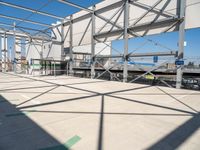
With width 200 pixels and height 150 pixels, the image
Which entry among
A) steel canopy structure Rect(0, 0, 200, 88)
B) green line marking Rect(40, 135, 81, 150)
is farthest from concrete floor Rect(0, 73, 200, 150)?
steel canopy structure Rect(0, 0, 200, 88)

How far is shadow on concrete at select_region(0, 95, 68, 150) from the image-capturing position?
2.20m

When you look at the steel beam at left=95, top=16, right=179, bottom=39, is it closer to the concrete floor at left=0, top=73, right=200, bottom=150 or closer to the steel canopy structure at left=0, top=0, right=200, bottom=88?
the steel canopy structure at left=0, top=0, right=200, bottom=88

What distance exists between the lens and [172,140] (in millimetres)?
2398

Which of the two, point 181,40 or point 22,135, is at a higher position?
point 181,40

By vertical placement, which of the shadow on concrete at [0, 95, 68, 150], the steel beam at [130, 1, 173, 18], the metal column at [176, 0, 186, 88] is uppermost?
the steel beam at [130, 1, 173, 18]

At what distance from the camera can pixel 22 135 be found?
2.52 metres

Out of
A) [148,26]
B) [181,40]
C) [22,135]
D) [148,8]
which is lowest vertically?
[22,135]

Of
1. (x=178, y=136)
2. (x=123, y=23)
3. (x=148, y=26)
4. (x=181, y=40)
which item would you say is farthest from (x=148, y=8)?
(x=178, y=136)

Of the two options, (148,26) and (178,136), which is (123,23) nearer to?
(148,26)

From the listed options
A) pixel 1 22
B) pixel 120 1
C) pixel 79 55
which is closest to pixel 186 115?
pixel 120 1

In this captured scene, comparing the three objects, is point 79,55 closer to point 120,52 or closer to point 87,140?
point 120,52

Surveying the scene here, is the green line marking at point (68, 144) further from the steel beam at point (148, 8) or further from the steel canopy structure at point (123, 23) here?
the steel beam at point (148, 8)

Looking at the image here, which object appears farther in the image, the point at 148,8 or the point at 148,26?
A: the point at 148,26

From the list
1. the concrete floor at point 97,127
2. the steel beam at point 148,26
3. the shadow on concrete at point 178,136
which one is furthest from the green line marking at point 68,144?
the steel beam at point 148,26
